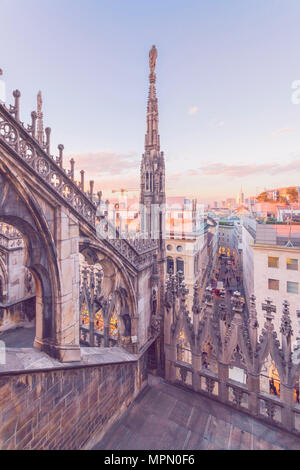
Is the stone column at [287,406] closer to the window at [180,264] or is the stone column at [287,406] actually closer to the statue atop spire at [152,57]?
the statue atop spire at [152,57]

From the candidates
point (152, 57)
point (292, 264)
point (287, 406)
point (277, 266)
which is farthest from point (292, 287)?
point (152, 57)

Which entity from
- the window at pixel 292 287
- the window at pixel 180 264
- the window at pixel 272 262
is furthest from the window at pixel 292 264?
the window at pixel 180 264

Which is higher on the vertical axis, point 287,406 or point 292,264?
point 292,264

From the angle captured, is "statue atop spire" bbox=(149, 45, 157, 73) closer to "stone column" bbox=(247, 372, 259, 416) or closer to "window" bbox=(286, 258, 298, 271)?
"stone column" bbox=(247, 372, 259, 416)

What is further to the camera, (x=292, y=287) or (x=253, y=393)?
(x=292, y=287)

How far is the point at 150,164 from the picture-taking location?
850 cm

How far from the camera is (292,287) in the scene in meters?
25.4

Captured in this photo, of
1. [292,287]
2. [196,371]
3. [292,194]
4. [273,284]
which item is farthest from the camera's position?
[292,194]

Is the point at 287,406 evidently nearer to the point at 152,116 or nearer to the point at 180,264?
the point at 152,116

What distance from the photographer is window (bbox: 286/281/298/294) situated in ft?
82.8

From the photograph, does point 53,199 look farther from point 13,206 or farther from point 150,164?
point 150,164

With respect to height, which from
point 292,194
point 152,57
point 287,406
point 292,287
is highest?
point 292,194
